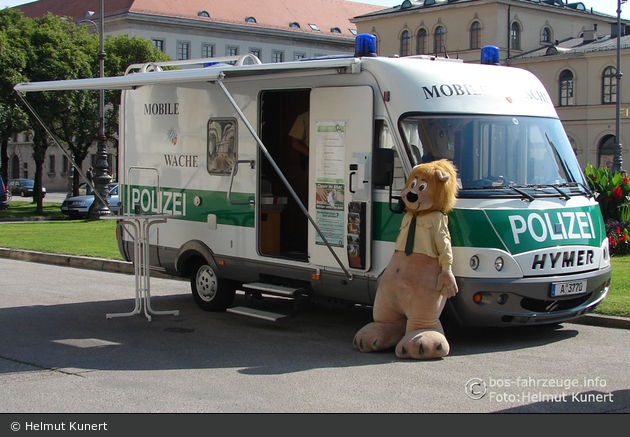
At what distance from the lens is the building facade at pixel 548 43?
56991 millimetres

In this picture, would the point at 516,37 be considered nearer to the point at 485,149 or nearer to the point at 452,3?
the point at 452,3

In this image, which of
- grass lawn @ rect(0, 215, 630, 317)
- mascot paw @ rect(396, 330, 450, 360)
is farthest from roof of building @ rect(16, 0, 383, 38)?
mascot paw @ rect(396, 330, 450, 360)

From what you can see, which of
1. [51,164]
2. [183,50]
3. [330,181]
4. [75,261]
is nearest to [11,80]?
[75,261]

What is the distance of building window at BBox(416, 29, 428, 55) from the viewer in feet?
232

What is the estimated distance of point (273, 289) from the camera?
8.79 m

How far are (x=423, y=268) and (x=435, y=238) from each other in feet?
0.94

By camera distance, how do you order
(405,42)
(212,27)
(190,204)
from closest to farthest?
(190,204)
(405,42)
(212,27)

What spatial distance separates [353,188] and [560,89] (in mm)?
55211

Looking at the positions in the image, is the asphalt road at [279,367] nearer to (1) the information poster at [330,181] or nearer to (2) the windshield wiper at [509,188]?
(1) the information poster at [330,181]

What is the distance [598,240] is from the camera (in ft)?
26.3

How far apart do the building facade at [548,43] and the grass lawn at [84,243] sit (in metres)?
31.9

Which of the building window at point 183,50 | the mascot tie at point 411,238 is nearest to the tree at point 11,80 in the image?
the mascot tie at point 411,238

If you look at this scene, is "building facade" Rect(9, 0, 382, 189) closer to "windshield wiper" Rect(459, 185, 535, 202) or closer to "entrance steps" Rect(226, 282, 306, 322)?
"entrance steps" Rect(226, 282, 306, 322)

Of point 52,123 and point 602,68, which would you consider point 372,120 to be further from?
point 602,68
